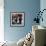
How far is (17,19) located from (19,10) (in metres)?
0.39

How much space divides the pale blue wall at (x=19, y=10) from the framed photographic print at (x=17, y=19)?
0.13 meters

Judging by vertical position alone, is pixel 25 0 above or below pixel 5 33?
above

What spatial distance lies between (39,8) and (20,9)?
31.9 inches

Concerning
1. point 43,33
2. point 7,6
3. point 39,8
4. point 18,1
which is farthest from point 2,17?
point 43,33

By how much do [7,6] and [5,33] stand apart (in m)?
1.12

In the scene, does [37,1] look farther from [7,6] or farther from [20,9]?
[7,6]

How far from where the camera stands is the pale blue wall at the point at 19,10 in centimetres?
592

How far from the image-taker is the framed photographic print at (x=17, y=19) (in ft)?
19.5

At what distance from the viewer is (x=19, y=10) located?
5.96 m

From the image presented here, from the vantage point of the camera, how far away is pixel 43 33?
3059mm

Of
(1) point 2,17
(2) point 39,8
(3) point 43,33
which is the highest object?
(2) point 39,8

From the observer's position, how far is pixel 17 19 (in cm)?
597

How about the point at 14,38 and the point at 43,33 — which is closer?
the point at 43,33

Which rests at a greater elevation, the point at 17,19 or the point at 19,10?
the point at 19,10
